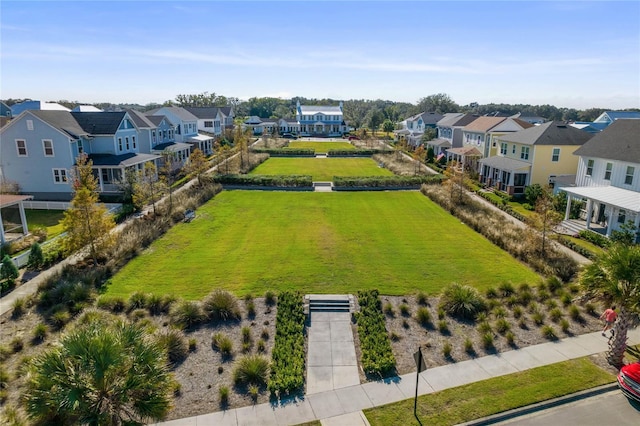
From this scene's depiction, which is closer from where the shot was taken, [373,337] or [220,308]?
[373,337]

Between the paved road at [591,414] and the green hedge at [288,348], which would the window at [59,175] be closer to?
the green hedge at [288,348]

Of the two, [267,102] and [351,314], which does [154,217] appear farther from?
[267,102]

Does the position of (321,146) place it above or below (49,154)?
below

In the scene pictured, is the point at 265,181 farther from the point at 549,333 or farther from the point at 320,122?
the point at 320,122

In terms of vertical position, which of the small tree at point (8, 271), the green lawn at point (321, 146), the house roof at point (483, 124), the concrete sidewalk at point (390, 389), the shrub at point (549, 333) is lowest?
the concrete sidewalk at point (390, 389)

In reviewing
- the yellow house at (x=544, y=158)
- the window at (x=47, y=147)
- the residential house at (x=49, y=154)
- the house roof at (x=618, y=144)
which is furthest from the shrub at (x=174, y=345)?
the yellow house at (x=544, y=158)

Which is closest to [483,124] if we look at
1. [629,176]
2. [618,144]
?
[618,144]
